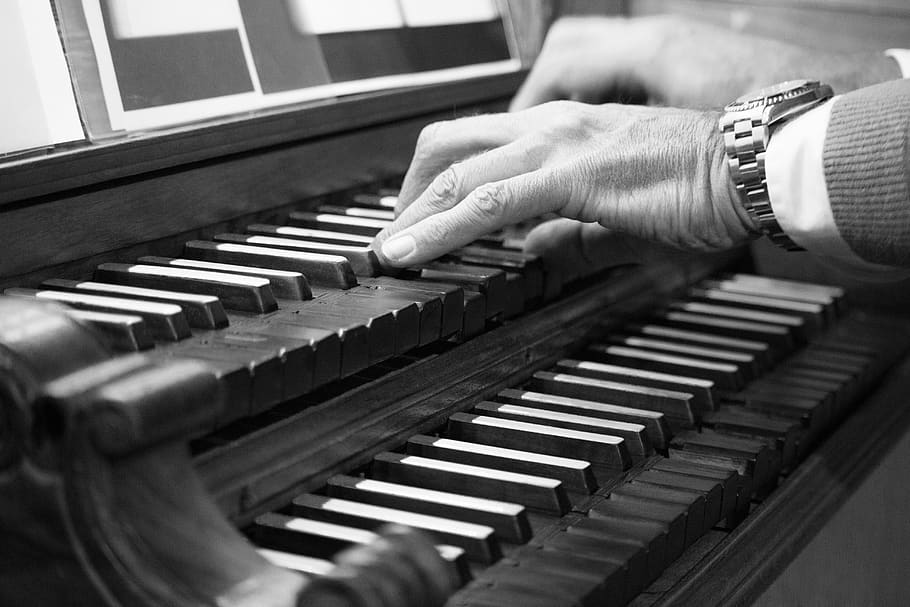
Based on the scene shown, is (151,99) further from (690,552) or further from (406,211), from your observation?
(690,552)

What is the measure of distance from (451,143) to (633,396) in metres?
0.36

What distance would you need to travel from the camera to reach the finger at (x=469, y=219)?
1.20 metres

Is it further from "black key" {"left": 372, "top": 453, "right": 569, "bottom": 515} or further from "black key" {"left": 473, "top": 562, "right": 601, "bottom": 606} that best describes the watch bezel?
"black key" {"left": 473, "top": 562, "right": 601, "bottom": 606}

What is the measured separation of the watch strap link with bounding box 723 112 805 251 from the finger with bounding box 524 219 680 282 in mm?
205

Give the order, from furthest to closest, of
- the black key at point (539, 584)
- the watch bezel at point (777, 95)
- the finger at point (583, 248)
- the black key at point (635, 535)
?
the finger at point (583, 248) → the watch bezel at point (777, 95) → the black key at point (635, 535) → the black key at point (539, 584)

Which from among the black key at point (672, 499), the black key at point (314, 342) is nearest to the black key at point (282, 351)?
the black key at point (314, 342)

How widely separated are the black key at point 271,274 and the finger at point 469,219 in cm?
12

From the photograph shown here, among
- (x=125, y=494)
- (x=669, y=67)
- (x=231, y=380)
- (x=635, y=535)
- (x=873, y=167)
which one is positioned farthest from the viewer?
(x=669, y=67)

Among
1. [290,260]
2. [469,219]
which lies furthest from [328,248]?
[469,219]

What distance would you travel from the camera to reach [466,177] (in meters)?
1.24

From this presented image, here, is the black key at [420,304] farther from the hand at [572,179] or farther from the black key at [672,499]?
the black key at [672,499]

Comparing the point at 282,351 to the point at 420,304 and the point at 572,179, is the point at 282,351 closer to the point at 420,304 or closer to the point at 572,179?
the point at 420,304

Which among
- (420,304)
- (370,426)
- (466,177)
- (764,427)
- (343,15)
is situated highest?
(343,15)

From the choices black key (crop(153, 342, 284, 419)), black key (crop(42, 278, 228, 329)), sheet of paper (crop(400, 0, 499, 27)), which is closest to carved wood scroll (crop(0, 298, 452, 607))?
black key (crop(153, 342, 284, 419))
